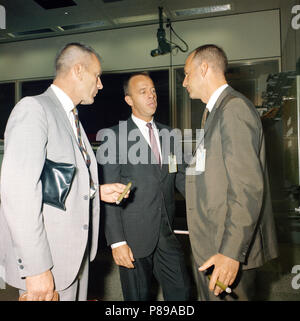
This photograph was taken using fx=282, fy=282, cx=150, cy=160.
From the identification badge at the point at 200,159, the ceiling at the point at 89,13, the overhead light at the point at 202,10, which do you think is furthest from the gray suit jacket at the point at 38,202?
the overhead light at the point at 202,10

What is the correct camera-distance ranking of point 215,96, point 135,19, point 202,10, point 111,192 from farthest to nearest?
point 135,19
point 202,10
point 111,192
point 215,96

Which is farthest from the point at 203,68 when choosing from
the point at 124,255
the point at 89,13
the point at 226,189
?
the point at 89,13

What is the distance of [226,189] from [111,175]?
31.3 inches

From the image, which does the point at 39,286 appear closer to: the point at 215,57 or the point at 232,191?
the point at 232,191

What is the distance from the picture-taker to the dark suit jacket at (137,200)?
172 cm

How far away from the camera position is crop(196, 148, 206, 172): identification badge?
1.26 meters

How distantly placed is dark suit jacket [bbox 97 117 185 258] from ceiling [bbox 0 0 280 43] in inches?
156

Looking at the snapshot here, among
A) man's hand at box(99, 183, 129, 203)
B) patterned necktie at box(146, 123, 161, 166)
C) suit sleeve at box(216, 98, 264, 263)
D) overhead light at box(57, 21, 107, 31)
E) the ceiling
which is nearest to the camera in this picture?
suit sleeve at box(216, 98, 264, 263)

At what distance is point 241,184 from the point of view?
109 cm

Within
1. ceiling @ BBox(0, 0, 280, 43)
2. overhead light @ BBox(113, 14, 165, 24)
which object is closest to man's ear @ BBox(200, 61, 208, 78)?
ceiling @ BBox(0, 0, 280, 43)

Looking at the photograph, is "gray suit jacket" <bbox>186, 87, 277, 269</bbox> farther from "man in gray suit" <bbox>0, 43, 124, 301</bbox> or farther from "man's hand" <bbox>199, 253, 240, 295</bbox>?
"man in gray suit" <bbox>0, 43, 124, 301</bbox>
